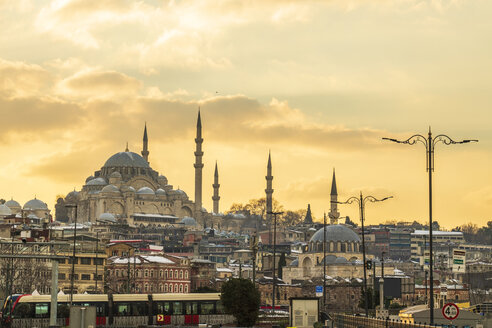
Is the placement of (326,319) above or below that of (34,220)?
below

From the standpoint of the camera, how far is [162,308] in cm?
5781

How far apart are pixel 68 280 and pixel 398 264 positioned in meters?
91.1

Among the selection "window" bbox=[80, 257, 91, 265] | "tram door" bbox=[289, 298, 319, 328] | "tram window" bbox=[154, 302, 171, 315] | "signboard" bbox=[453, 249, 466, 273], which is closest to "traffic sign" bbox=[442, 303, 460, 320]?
"signboard" bbox=[453, 249, 466, 273]

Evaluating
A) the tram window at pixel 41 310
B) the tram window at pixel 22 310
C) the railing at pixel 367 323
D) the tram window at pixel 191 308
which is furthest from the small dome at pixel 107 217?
the railing at pixel 367 323

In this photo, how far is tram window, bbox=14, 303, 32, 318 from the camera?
53875mm

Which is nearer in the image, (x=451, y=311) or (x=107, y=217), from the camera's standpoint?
(x=451, y=311)

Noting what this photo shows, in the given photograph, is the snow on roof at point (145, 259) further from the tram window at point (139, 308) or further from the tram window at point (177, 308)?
the tram window at point (139, 308)

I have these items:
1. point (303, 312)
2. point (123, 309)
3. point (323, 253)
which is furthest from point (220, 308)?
point (323, 253)

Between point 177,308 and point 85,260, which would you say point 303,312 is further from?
point 85,260

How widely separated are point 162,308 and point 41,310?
706cm

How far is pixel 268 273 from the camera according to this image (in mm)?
153500

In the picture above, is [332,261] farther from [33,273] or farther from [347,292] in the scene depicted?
[33,273]

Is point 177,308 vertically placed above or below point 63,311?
above

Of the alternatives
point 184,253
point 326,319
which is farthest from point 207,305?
point 184,253
